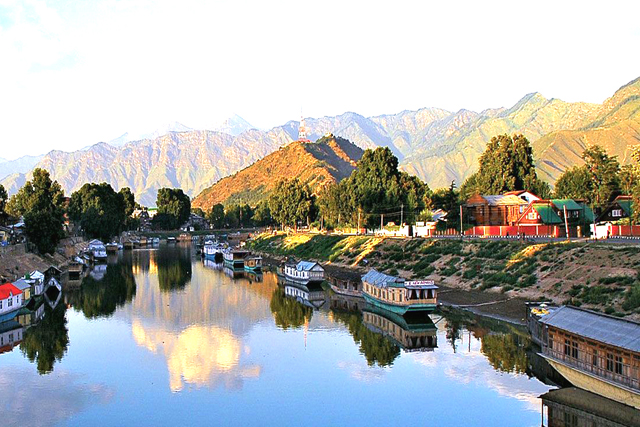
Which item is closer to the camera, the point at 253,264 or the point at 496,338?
the point at 496,338

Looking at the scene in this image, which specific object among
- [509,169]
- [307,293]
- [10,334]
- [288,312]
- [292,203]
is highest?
[509,169]

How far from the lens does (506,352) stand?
51.0 metres

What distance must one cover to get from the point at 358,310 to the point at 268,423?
38649 mm

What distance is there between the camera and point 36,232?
115812mm

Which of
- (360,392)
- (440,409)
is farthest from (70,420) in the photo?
(440,409)

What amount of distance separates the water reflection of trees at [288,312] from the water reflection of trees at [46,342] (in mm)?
22339

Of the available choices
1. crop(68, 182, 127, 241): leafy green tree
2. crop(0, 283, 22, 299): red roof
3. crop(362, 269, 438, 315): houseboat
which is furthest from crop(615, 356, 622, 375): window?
crop(68, 182, 127, 241): leafy green tree

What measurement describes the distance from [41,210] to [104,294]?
42232 mm

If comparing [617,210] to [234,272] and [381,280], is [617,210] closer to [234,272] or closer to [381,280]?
[381,280]

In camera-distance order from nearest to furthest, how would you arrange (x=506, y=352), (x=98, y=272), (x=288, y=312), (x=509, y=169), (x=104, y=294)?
(x=506, y=352)
(x=288, y=312)
(x=104, y=294)
(x=98, y=272)
(x=509, y=169)

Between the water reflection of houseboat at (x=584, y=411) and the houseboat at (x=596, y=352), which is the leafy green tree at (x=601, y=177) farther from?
the water reflection of houseboat at (x=584, y=411)

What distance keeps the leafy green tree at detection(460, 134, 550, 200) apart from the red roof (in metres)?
99.8

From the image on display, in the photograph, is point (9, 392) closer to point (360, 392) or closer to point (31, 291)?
point (360, 392)

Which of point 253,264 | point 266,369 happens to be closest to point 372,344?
point 266,369
